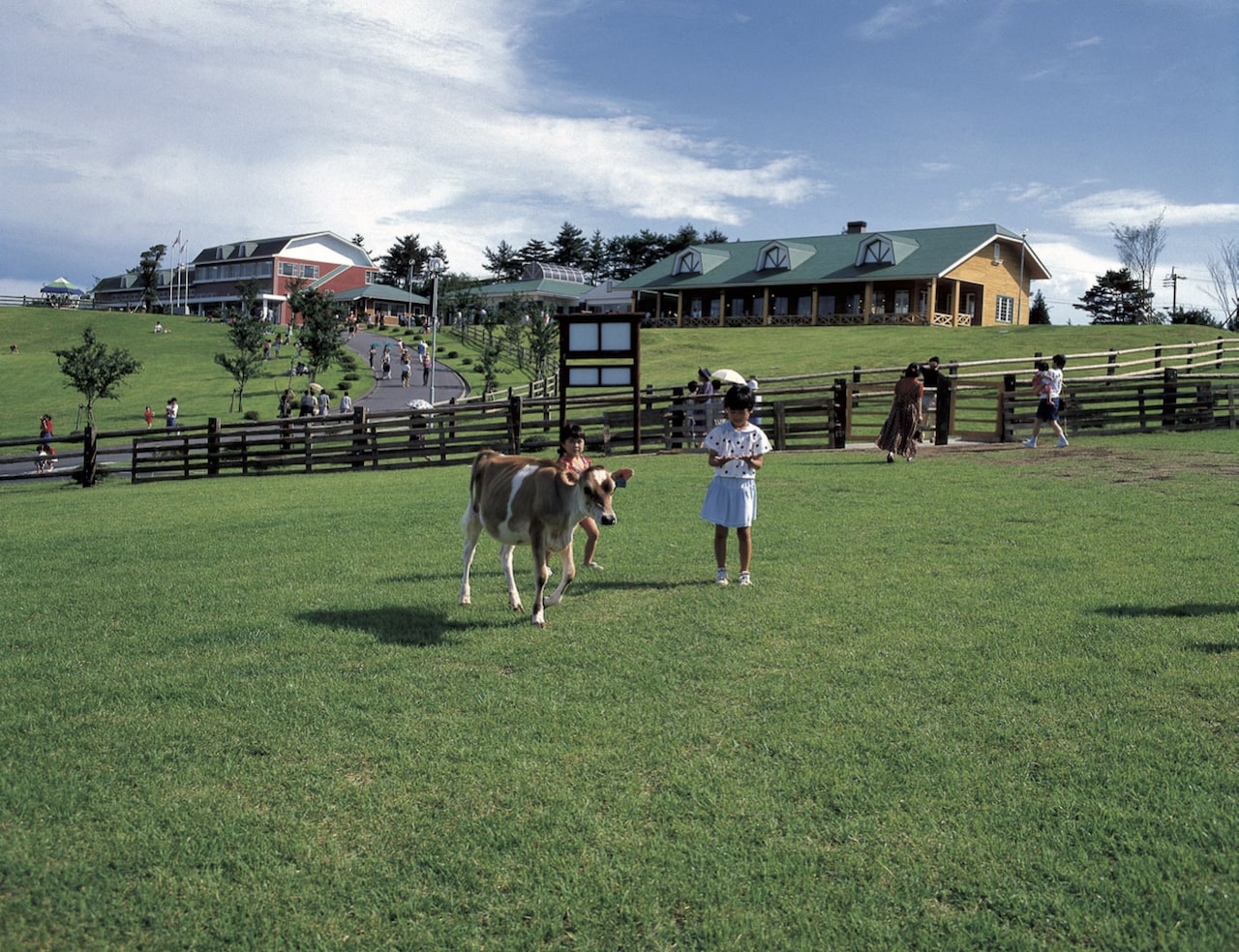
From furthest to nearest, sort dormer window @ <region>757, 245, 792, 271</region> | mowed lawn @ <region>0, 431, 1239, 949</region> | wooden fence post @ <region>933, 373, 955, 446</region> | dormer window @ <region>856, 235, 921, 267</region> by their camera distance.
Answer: dormer window @ <region>757, 245, 792, 271</region> → dormer window @ <region>856, 235, 921, 267</region> → wooden fence post @ <region>933, 373, 955, 446</region> → mowed lawn @ <region>0, 431, 1239, 949</region>

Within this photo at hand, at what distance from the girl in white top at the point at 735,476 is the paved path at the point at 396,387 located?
32.1m

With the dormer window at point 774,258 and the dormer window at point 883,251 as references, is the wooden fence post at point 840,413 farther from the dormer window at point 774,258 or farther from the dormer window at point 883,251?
the dormer window at point 774,258

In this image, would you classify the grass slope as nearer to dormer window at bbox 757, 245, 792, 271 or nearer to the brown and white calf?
dormer window at bbox 757, 245, 792, 271

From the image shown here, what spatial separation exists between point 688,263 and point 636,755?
65.2 m

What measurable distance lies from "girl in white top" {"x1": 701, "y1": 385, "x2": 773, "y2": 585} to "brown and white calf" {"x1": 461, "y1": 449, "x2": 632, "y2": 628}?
56.4 inches

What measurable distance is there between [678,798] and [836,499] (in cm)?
1035

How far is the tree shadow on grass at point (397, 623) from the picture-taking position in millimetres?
7535

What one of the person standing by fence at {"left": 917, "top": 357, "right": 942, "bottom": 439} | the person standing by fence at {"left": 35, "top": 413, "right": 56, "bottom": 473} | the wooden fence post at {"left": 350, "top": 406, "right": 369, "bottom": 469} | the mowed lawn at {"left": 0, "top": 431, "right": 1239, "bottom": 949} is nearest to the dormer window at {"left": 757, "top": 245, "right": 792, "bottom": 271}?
the person standing by fence at {"left": 917, "top": 357, "right": 942, "bottom": 439}

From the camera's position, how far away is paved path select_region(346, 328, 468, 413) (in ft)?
158

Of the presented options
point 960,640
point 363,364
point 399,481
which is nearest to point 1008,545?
point 960,640

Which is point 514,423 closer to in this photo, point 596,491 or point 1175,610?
point 596,491

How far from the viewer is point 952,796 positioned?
4773 millimetres

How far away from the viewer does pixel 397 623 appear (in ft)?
26.2

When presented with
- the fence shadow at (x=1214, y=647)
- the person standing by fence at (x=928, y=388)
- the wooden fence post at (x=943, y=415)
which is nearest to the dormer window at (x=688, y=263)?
the person standing by fence at (x=928, y=388)
